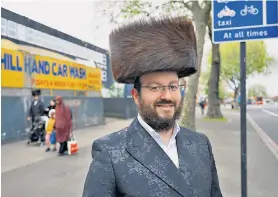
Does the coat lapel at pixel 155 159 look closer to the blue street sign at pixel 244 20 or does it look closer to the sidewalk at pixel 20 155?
the blue street sign at pixel 244 20

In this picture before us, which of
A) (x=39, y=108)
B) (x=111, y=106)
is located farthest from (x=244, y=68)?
(x=111, y=106)

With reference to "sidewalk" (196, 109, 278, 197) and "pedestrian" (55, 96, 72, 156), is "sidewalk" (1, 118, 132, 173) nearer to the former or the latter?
"pedestrian" (55, 96, 72, 156)

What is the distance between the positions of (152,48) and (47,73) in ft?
40.6

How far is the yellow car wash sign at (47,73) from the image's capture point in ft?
37.6

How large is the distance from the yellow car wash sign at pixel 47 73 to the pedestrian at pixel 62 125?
300 cm

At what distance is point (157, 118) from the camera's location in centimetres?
186

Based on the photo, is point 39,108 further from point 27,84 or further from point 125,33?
point 125,33

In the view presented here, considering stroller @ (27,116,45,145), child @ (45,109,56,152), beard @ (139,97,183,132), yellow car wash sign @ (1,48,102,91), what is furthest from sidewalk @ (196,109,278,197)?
yellow car wash sign @ (1,48,102,91)

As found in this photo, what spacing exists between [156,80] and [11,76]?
34.4 feet

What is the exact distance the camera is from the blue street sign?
12.1ft

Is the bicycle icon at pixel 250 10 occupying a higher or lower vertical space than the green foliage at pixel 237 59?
lower

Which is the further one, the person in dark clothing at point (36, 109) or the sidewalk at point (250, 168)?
the person in dark clothing at point (36, 109)

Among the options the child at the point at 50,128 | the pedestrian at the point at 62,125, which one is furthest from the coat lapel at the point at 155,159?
the child at the point at 50,128

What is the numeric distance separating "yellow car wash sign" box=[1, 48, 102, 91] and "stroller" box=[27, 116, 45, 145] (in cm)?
143
